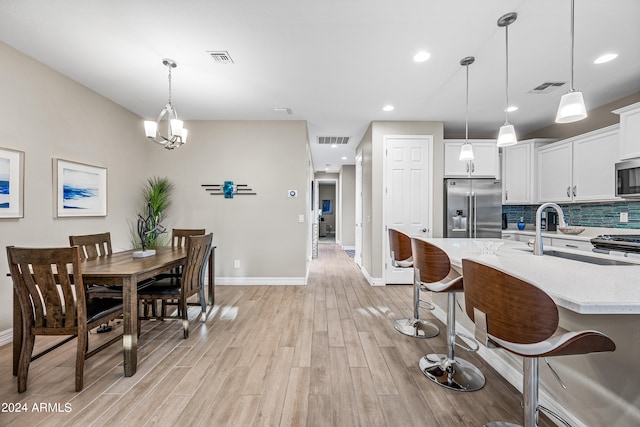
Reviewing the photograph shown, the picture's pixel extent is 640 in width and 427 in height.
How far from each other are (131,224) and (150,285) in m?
1.97

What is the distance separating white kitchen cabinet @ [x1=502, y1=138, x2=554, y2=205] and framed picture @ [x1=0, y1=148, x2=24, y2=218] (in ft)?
20.8

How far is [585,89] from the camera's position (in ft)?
11.0

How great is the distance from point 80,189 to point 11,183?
75 centimetres

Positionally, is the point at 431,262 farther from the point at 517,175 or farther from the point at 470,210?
the point at 517,175

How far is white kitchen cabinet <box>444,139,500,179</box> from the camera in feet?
14.8

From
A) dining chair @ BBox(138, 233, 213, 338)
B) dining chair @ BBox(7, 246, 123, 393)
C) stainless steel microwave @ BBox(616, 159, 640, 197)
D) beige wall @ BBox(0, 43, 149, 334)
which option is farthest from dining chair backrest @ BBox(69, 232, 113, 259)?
stainless steel microwave @ BBox(616, 159, 640, 197)

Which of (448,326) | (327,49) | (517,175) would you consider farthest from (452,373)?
(517,175)

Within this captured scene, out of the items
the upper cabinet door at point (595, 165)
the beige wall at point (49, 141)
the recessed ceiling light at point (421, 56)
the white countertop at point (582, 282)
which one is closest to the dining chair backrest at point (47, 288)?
the beige wall at point (49, 141)

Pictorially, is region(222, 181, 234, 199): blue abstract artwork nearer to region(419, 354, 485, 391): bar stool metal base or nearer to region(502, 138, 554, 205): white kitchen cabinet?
region(419, 354, 485, 391): bar stool metal base

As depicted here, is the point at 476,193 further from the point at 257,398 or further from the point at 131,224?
the point at 131,224

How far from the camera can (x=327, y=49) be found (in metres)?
2.51

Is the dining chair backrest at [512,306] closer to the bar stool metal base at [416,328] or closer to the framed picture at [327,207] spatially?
the bar stool metal base at [416,328]

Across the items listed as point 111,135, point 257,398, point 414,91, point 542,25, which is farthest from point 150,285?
point 542,25

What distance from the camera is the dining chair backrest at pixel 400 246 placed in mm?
2773
